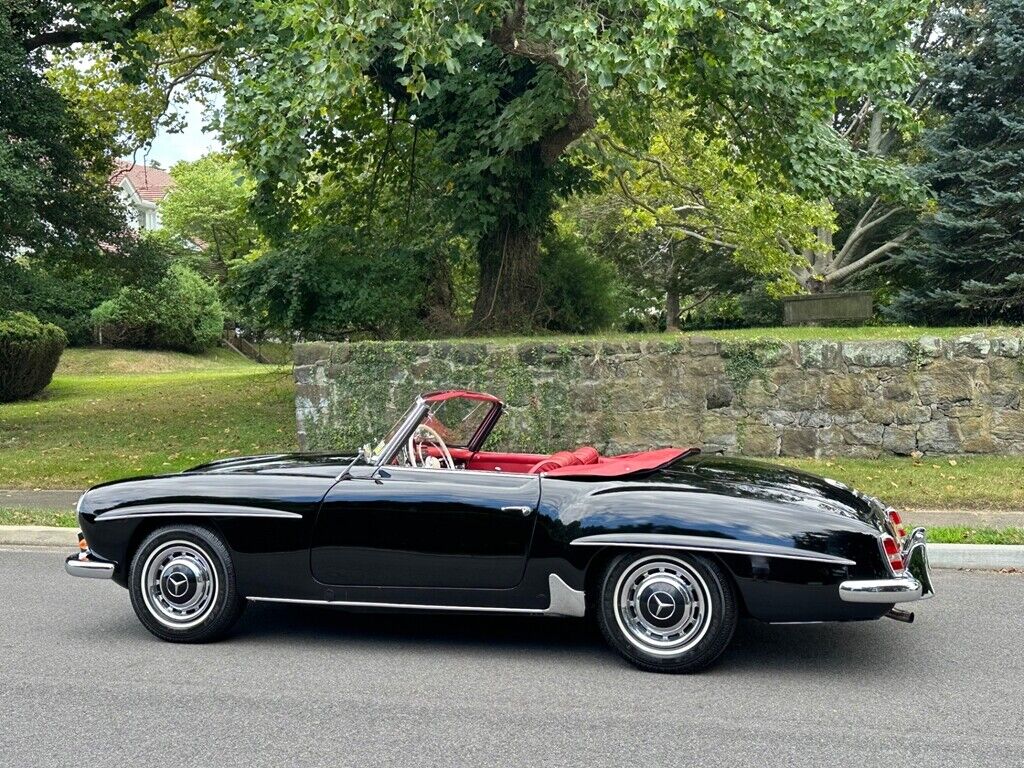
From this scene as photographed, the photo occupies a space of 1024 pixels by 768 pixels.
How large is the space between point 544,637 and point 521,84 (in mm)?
10722

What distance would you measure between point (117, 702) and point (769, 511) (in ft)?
10.3

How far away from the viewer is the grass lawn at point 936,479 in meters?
9.60

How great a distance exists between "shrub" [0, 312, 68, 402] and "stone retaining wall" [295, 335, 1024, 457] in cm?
1239

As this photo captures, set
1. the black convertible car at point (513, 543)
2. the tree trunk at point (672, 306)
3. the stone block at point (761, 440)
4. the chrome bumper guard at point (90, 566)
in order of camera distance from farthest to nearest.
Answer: the tree trunk at point (672, 306), the stone block at point (761, 440), the chrome bumper guard at point (90, 566), the black convertible car at point (513, 543)

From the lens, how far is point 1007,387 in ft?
38.6

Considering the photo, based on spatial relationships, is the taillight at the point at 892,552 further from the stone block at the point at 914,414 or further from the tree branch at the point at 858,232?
the tree branch at the point at 858,232

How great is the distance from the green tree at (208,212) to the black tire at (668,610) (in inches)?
1555

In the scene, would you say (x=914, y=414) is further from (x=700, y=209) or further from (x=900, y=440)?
(x=700, y=209)

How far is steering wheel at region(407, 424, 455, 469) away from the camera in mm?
5930

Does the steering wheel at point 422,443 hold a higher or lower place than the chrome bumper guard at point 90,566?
higher

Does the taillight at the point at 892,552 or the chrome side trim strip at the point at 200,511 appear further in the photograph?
the chrome side trim strip at the point at 200,511

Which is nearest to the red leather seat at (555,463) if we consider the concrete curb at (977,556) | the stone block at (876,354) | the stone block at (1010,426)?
the concrete curb at (977,556)

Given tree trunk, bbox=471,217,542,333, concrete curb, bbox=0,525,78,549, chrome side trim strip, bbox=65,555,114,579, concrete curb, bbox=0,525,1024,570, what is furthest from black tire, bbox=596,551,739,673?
Answer: tree trunk, bbox=471,217,542,333

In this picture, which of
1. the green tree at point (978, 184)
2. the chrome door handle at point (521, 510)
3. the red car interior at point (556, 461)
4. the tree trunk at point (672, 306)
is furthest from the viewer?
the tree trunk at point (672, 306)
